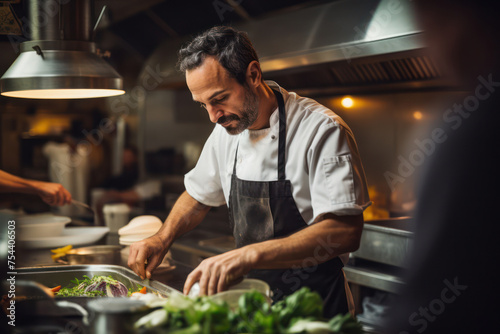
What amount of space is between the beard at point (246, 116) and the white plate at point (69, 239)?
4.73 feet

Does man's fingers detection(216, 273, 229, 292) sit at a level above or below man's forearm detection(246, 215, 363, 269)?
below

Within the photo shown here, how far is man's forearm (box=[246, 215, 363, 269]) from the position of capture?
1498 millimetres

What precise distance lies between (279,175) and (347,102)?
76.6 inches

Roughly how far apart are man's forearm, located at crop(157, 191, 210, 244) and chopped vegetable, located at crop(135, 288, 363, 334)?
0.88m

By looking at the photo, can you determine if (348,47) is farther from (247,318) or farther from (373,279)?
(247,318)

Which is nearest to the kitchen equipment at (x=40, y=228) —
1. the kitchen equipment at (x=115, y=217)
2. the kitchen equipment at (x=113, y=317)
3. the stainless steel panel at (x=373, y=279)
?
the kitchen equipment at (x=115, y=217)

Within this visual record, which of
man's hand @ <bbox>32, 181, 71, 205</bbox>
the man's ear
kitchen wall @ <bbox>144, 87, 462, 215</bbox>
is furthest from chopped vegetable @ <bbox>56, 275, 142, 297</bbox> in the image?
kitchen wall @ <bbox>144, 87, 462, 215</bbox>

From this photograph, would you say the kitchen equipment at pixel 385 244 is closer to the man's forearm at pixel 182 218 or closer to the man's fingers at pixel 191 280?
the man's forearm at pixel 182 218

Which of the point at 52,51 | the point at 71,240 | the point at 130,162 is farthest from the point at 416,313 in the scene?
the point at 130,162

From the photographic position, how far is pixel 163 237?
6.61 ft

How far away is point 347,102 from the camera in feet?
12.0

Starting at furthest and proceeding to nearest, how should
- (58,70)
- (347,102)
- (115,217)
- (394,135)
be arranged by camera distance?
(347,102)
(394,135)
(115,217)
(58,70)

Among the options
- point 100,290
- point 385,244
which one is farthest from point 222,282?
point 385,244

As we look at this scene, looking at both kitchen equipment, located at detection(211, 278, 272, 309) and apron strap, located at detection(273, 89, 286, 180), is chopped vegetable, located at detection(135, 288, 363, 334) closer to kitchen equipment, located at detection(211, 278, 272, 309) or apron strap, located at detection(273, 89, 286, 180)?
kitchen equipment, located at detection(211, 278, 272, 309)
